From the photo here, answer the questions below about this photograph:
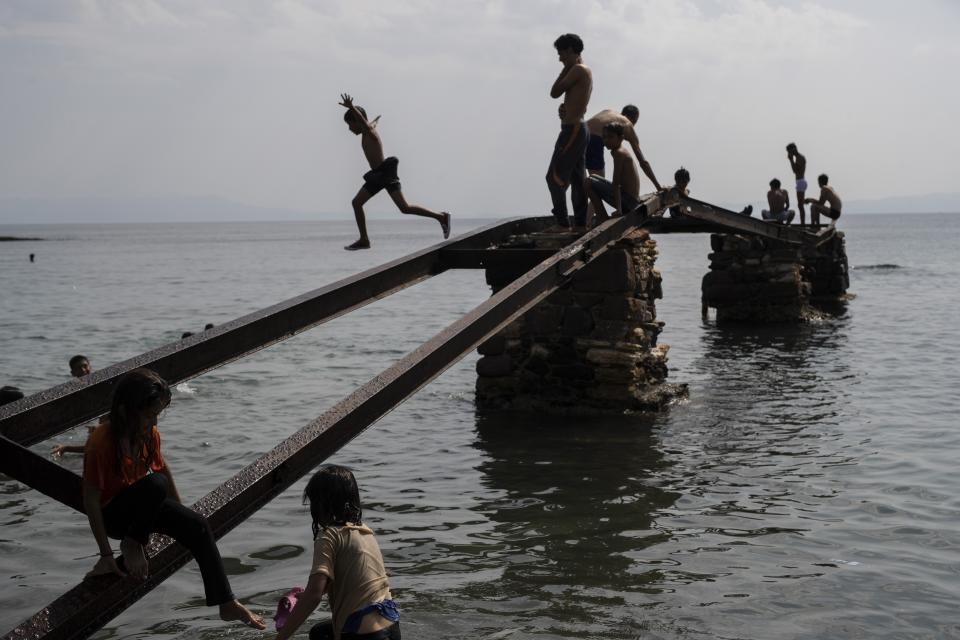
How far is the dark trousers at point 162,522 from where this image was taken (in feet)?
13.7

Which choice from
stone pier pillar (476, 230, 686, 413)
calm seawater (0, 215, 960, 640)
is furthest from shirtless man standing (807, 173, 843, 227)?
stone pier pillar (476, 230, 686, 413)

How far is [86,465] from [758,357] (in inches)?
687

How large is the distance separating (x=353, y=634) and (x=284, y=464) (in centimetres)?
88

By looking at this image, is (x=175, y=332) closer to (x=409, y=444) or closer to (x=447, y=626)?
(x=409, y=444)

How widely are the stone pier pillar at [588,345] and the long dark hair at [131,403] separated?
8.28m

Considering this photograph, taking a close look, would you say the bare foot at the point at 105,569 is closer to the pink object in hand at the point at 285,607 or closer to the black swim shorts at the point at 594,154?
the pink object in hand at the point at 285,607

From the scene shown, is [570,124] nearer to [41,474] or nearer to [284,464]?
[284,464]

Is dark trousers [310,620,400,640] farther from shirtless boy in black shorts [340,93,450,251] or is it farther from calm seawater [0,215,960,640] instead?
shirtless boy in black shorts [340,93,450,251]

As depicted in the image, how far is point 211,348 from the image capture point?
20.4ft

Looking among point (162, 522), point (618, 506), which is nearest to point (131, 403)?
point (162, 522)

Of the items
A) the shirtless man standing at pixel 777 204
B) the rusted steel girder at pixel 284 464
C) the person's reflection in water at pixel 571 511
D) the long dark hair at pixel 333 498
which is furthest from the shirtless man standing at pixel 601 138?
the shirtless man standing at pixel 777 204

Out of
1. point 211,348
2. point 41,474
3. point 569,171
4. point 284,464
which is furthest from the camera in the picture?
point 569,171

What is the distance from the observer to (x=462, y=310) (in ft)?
118

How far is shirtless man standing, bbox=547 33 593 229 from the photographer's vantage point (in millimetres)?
11039
